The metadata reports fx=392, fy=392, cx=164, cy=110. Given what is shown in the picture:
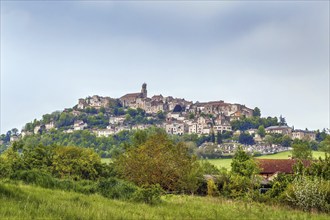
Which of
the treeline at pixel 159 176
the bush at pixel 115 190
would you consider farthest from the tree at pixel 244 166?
the bush at pixel 115 190

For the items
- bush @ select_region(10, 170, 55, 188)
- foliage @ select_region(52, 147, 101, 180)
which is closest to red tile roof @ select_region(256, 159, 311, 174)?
foliage @ select_region(52, 147, 101, 180)

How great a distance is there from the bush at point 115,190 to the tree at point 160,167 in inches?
745

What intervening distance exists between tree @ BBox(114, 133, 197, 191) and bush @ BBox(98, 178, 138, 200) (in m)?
18.9

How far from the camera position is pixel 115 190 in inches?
646

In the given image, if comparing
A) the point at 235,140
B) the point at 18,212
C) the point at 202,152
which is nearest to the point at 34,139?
the point at 202,152

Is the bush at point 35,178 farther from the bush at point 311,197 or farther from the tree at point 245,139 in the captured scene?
the tree at point 245,139

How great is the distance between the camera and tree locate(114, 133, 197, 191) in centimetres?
3747

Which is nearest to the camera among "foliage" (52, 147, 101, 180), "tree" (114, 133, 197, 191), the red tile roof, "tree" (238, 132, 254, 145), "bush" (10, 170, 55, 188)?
"bush" (10, 170, 55, 188)

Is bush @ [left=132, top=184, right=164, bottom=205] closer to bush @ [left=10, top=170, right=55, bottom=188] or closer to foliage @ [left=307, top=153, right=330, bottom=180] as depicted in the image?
bush @ [left=10, top=170, right=55, bottom=188]

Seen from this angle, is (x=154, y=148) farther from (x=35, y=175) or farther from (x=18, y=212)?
(x=18, y=212)

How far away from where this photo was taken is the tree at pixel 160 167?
37469 millimetres

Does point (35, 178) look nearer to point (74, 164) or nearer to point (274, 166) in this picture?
point (74, 164)

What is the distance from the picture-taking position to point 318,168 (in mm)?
26969

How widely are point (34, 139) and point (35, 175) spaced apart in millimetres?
154433
